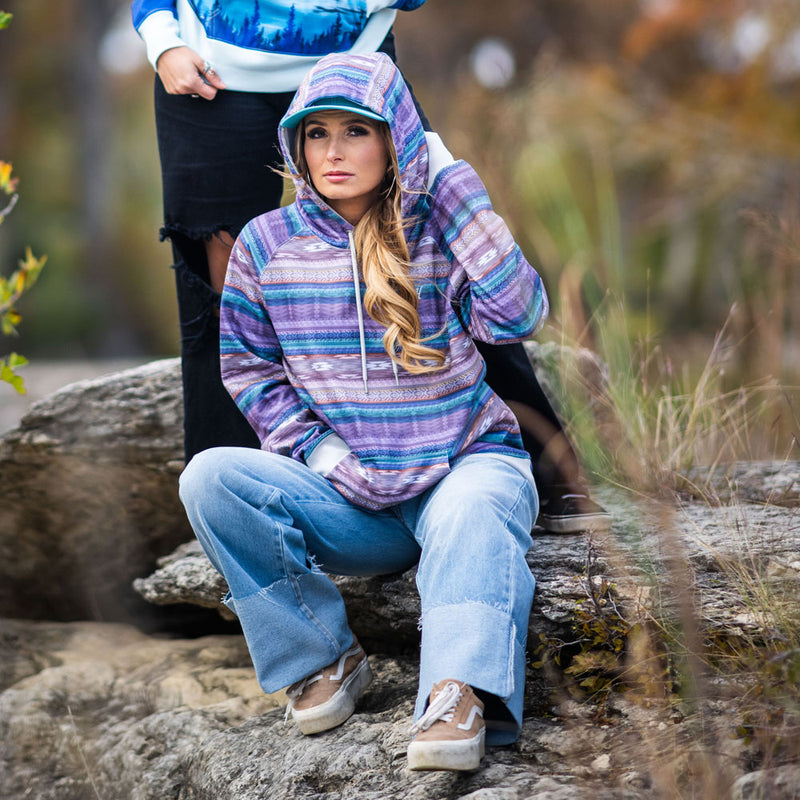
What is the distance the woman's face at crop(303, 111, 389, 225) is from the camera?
6.97ft

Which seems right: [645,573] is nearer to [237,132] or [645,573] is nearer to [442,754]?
[442,754]

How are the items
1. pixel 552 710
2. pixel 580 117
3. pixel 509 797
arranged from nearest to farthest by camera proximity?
pixel 509 797, pixel 552 710, pixel 580 117

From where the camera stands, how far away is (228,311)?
7.39 ft

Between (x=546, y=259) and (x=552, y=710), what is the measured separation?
180cm

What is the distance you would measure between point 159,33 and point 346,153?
1.93 ft

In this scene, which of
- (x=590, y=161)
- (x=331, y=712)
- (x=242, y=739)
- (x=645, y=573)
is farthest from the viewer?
(x=590, y=161)

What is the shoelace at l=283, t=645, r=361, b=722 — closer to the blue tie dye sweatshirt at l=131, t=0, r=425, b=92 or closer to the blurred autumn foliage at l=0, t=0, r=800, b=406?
the blurred autumn foliage at l=0, t=0, r=800, b=406

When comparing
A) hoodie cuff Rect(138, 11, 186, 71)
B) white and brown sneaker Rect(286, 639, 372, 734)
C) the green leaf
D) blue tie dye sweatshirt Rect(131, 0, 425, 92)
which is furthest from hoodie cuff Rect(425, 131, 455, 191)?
white and brown sneaker Rect(286, 639, 372, 734)

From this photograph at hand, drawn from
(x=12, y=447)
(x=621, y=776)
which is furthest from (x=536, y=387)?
(x=12, y=447)

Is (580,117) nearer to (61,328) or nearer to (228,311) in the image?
(228,311)

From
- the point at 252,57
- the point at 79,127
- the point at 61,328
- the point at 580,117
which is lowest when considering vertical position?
the point at 61,328

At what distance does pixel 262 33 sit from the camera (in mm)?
2281

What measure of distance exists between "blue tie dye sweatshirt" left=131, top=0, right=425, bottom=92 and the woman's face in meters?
0.25

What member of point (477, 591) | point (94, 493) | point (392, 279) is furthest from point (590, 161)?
point (477, 591)
